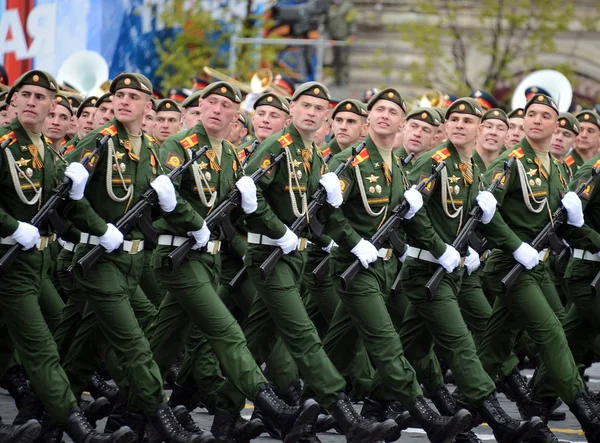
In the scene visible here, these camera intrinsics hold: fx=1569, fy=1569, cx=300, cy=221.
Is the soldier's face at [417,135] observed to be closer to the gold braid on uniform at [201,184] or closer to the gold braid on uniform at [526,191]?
the gold braid on uniform at [526,191]

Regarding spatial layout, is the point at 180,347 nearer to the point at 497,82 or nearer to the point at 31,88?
the point at 31,88

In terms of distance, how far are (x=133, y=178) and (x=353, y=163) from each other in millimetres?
1368

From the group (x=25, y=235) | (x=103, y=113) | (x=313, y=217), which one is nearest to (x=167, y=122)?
(x=103, y=113)

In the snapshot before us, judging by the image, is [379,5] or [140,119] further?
[379,5]

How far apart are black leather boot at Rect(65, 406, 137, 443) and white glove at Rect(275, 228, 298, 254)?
4.80 feet

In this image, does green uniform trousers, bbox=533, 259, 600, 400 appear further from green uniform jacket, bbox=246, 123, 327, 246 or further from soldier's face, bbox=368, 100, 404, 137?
green uniform jacket, bbox=246, 123, 327, 246

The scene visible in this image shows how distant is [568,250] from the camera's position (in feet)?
33.0

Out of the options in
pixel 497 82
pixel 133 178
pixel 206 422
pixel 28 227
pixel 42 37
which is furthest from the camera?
pixel 497 82

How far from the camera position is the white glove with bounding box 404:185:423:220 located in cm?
916

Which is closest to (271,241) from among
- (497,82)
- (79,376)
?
(79,376)

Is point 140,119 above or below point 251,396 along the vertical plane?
above

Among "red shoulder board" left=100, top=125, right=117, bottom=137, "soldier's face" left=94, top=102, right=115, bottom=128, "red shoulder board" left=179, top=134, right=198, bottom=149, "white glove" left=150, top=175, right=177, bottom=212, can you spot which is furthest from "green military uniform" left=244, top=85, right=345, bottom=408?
"soldier's face" left=94, top=102, right=115, bottom=128

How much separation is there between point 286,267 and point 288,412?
3.08 ft

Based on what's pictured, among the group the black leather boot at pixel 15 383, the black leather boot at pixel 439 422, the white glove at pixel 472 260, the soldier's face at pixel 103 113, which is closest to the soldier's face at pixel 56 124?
the soldier's face at pixel 103 113
